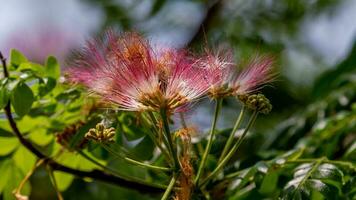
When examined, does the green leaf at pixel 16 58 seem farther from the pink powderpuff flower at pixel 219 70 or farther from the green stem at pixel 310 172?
the green stem at pixel 310 172

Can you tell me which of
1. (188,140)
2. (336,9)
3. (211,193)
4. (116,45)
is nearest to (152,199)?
(211,193)

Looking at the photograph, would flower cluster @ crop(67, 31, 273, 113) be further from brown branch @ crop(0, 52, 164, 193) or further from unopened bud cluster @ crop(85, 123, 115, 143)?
brown branch @ crop(0, 52, 164, 193)

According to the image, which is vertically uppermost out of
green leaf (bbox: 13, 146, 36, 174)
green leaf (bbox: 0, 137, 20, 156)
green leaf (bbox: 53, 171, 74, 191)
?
green leaf (bbox: 0, 137, 20, 156)

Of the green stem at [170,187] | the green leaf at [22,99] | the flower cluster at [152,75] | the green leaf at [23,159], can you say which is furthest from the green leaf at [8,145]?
the green stem at [170,187]

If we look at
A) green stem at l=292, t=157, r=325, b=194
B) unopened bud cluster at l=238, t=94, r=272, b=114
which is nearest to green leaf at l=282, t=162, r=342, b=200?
green stem at l=292, t=157, r=325, b=194

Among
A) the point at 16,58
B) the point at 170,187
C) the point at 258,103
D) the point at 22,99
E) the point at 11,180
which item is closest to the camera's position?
the point at 170,187

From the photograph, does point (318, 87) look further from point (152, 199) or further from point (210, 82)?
point (210, 82)

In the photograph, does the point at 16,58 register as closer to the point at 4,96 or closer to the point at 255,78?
the point at 4,96

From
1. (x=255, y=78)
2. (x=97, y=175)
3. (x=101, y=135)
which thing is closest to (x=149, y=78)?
(x=101, y=135)
